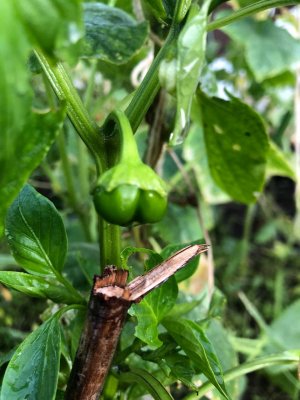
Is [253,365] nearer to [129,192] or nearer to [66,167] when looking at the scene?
[129,192]

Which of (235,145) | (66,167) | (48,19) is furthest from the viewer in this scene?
(66,167)

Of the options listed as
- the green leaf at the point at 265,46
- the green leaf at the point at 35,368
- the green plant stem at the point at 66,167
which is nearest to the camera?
the green leaf at the point at 35,368

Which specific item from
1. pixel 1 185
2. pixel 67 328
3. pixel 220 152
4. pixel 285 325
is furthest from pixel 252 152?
pixel 285 325

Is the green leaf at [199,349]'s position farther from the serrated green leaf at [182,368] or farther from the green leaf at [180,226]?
the green leaf at [180,226]

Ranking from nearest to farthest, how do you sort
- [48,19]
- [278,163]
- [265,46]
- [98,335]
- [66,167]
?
[48,19] → [98,335] → [66,167] → [278,163] → [265,46]

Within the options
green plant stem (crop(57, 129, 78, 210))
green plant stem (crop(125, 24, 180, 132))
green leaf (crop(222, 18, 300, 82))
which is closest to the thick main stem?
green plant stem (crop(125, 24, 180, 132))

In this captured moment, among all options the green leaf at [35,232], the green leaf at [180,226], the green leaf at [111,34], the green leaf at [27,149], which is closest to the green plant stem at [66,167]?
the green leaf at [180,226]

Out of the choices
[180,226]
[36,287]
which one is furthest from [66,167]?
[36,287]
